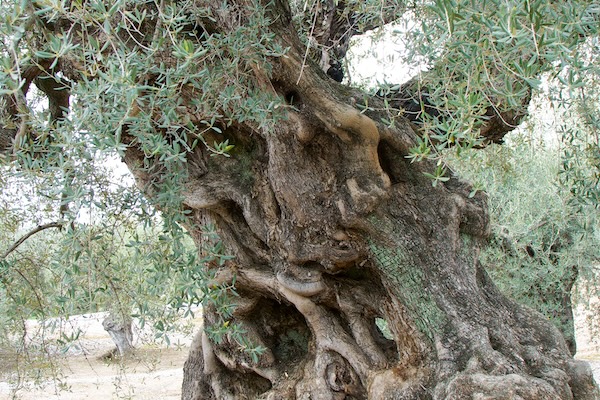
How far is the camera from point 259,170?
505 centimetres

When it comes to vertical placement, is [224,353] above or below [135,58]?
below

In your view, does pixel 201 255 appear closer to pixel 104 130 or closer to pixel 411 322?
pixel 411 322

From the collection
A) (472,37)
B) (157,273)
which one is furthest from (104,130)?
(472,37)

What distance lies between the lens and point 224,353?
5484mm

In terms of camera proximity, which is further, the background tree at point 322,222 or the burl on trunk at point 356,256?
the burl on trunk at point 356,256

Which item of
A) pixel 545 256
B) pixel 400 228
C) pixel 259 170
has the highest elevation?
pixel 400 228

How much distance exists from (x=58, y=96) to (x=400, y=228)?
3016mm

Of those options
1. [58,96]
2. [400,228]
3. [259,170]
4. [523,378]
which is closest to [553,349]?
[523,378]

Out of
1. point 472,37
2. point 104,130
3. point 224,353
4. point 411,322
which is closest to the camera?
point 472,37

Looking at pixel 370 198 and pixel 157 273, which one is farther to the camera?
pixel 370 198

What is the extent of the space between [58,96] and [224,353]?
8.47 ft

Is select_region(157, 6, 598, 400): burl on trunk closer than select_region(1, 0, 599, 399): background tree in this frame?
No

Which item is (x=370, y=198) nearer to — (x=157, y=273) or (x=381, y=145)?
(x=381, y=145)

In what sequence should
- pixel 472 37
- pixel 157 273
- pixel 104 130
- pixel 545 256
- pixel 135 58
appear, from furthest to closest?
pixel 545 256 < pixel 157 273 < pixel 135 58 < pixel 104 130 < pixel 472 37
